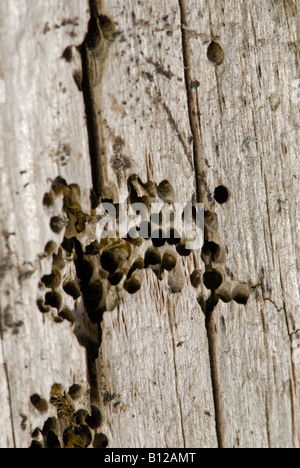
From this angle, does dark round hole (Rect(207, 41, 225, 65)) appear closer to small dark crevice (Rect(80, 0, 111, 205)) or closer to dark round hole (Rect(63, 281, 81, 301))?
small dark crevice (Rect(80, 0, 111, 205))

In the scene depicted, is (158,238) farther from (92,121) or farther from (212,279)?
(92,121)

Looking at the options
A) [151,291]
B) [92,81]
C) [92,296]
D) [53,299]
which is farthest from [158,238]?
[92,81]

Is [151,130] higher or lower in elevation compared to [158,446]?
higher

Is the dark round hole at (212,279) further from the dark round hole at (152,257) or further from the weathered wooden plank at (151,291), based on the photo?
the dark round hole at (152,257)

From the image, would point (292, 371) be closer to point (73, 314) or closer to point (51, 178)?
point (73, 314)

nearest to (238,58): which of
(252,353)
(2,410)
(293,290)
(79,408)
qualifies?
(293,290)

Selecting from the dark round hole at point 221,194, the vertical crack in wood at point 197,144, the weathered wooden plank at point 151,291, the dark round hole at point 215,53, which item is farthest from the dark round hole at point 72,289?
the dark round hole at point 215,53

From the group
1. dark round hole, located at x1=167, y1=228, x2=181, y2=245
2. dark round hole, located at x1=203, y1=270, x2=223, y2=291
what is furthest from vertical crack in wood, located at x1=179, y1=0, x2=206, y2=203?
dark round hole, located at x1=203, y1=270, x2=223, y2=291
